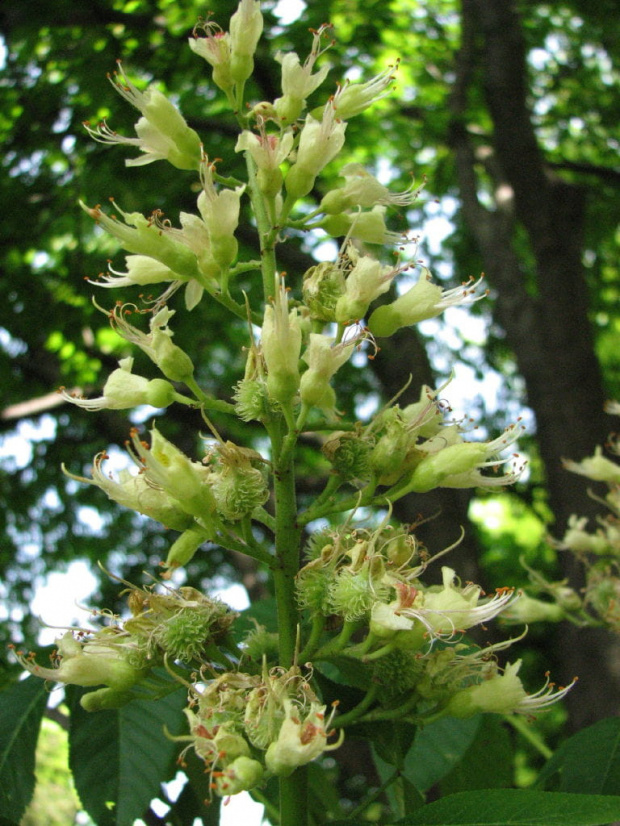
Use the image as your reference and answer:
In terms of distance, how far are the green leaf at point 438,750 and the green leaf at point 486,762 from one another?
26cm

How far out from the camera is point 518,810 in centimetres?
148

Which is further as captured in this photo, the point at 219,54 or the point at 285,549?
the point at 219,54

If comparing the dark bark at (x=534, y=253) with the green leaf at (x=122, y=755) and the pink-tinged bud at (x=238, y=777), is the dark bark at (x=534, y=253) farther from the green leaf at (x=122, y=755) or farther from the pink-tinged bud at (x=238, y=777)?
the pink-tinged bud at (x=238, y=777)

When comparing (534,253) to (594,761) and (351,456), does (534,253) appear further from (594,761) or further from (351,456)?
(351,456)

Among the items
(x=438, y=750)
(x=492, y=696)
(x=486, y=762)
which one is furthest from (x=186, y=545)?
(x=486, y=762)

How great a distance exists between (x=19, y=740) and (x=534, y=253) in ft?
17.7

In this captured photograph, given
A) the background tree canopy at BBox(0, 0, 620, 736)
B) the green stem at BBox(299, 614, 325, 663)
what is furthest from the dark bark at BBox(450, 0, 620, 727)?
the green stem at BBox(299, 614, 325, 663)

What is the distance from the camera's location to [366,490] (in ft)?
5.98

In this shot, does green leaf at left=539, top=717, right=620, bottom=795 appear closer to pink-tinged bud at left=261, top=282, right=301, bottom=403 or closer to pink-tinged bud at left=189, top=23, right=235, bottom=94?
pink-tinged bud at left=261, top=282, right=301, bottom=403

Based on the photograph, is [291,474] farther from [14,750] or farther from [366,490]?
[14,750]

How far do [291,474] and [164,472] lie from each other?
288 millimetres

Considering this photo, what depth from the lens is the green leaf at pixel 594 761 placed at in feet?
7.12

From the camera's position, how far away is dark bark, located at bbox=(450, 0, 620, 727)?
18.5 ft

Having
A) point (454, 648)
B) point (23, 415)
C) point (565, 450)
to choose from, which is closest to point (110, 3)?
point (23, 415)
